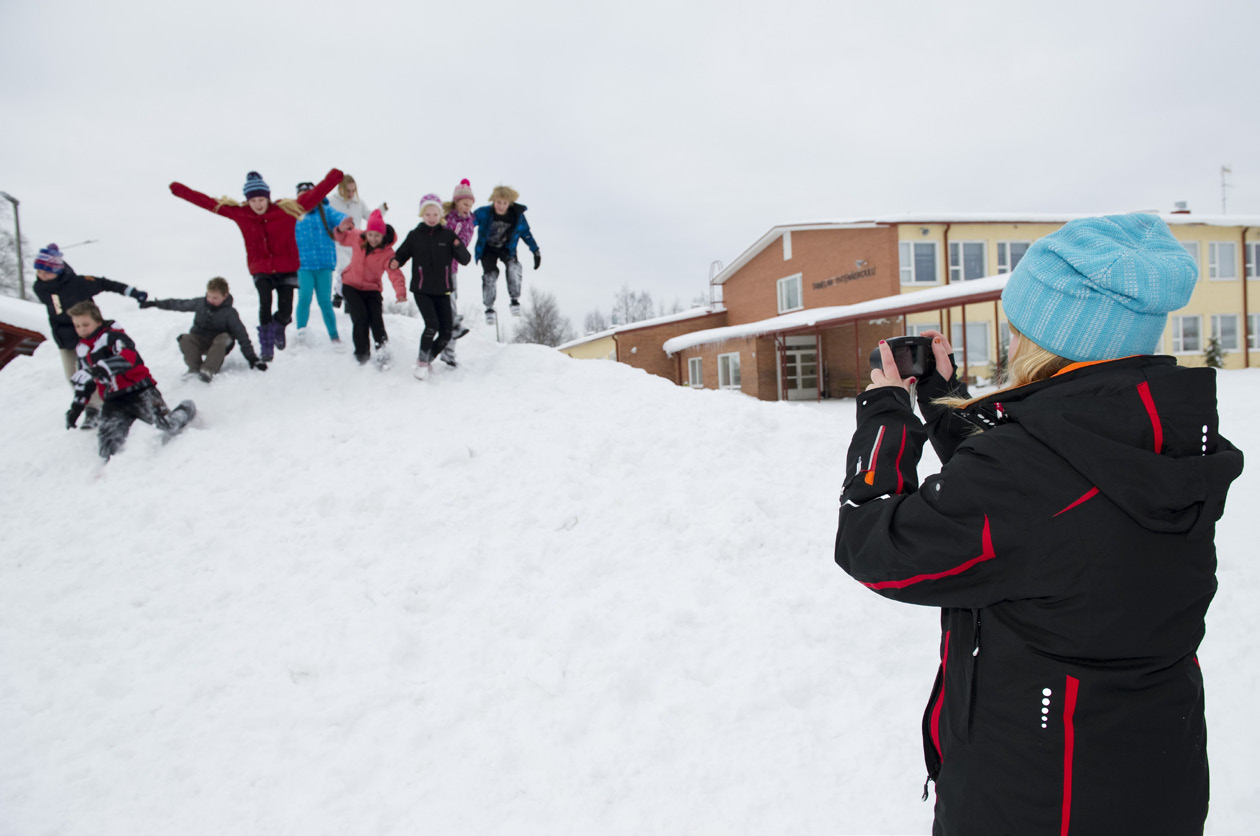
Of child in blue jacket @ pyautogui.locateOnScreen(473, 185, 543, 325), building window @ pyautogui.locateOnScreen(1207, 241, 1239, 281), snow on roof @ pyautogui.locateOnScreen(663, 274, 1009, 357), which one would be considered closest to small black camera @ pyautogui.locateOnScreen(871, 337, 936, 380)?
child in blue jacket @ pyautogui.locateOnScreen(473, 185, 543, 325)

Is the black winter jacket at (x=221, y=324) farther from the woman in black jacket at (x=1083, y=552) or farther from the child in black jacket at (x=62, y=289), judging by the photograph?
the woman in black jacket at (x=1083, y=552)

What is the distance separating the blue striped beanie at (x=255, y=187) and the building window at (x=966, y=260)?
21394 mm

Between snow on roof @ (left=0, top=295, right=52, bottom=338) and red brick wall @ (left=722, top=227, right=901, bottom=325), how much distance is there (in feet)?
70.9

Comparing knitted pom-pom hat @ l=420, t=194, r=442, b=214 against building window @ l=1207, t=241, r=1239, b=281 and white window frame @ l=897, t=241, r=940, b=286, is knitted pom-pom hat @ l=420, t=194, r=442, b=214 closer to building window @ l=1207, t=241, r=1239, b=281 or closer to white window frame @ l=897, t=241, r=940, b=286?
white window frame @ l=897, t=241, r=940, b=286

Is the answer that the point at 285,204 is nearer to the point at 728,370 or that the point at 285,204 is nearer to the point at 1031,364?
the point at 1031,364

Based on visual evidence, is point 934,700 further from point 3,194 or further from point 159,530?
point 3,194

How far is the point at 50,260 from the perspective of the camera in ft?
25.9

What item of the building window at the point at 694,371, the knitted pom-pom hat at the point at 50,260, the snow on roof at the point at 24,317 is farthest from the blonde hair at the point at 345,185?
the building window at the point at 694,371

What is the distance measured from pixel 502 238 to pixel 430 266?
1460mm

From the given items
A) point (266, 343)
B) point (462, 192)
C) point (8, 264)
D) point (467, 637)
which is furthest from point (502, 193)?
point (8, 264)

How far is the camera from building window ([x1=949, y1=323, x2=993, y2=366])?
72.8 feet

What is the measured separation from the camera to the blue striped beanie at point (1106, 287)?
1.37 meters

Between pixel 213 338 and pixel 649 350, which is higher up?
pixel 213 338

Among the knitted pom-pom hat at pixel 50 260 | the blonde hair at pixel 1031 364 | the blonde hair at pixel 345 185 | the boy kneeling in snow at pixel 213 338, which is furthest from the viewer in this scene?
the blonde hair at pixel 345 185
